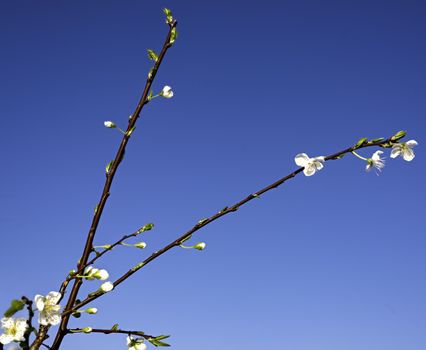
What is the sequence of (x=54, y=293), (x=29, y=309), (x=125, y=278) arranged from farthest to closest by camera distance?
(x=125, y=278)
(x=54, y=293)
(x=29, y=309)

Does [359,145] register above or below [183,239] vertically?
above

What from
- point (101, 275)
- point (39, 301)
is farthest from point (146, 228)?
point (39, 301)

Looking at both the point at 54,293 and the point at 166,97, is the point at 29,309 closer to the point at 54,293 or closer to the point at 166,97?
the point at 54,293

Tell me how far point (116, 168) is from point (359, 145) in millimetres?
1344

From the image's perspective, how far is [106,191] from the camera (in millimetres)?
2305

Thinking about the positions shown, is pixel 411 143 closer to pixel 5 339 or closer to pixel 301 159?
pixel 301 159

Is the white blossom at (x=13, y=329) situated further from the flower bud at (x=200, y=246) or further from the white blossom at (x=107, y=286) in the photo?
the flower bud at (x=200, y=246)

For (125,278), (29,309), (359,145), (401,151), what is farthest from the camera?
(401,151)

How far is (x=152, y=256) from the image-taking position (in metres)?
2.14

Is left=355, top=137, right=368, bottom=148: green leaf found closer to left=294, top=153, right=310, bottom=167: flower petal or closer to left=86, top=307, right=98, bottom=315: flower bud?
left=294, top=153, right=310, bottom=167: flower petal

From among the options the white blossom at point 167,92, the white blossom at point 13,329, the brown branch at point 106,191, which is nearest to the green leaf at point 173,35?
the brown branch at point 106,191

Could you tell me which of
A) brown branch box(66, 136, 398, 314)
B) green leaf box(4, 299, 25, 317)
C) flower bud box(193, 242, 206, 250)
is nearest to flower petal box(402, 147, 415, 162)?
brown branch box(66, 136, 398, 314)

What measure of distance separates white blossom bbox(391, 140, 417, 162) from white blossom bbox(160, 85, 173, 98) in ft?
4.77

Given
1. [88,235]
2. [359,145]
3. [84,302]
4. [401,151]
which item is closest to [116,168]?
[88,235]
